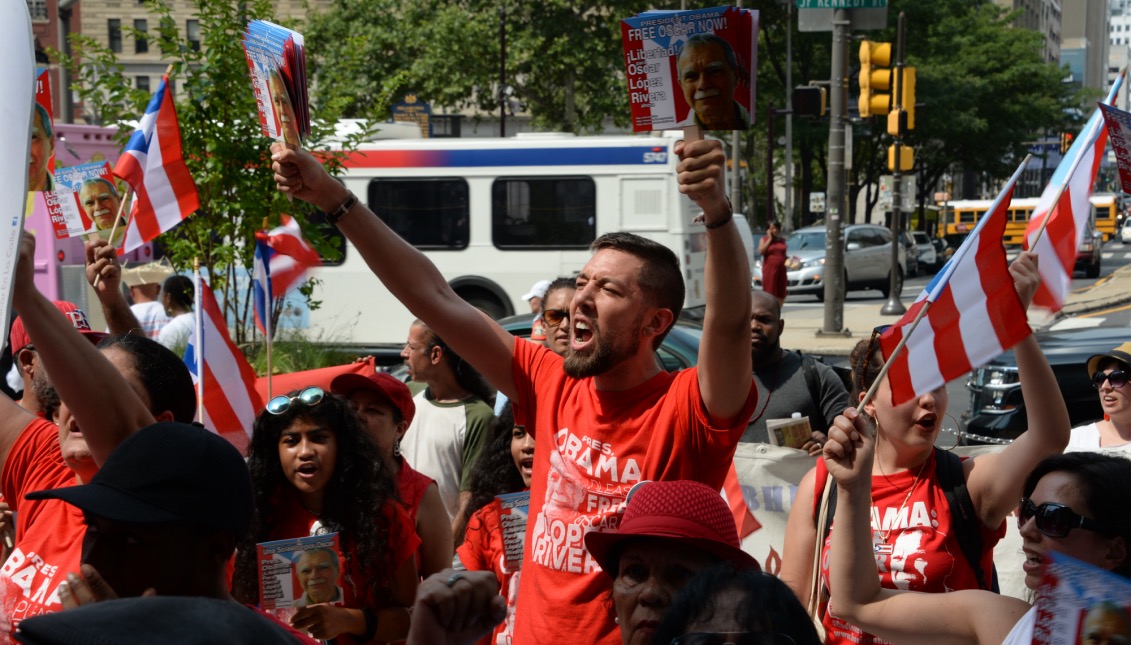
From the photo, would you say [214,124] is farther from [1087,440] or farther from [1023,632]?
[1023,632]

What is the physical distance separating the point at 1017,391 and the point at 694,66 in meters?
6.47

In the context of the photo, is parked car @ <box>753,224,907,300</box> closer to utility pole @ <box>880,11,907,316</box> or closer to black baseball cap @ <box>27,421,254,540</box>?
utility pole @ <box>880,11,907,316</box>

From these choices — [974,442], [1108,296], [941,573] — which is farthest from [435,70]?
[941,573]

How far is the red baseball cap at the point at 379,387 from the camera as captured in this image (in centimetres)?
468

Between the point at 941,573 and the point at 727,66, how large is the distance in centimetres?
145

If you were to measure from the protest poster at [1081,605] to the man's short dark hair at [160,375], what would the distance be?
2308 mm

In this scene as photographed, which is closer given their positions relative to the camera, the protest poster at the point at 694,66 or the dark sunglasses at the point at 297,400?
the protest poster at the point at 694,66

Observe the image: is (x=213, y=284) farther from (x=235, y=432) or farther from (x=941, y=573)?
(x=941, y=573)

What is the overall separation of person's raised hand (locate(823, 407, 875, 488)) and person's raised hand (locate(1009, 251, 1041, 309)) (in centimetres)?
78

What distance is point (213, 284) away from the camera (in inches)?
457

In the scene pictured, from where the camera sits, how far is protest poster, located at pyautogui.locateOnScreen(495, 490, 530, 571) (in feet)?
12.9

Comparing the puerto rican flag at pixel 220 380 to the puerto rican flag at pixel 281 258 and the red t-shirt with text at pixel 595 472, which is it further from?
the red t-shirt with text at pixel 595 472

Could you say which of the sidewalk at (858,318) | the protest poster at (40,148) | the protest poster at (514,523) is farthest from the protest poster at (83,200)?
the sidewalk at (858,318)

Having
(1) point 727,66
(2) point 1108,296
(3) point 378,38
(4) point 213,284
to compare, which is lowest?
(2) point 1108,296
